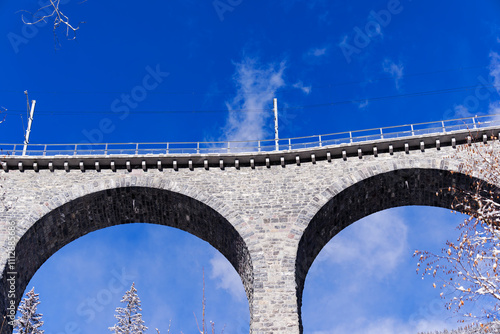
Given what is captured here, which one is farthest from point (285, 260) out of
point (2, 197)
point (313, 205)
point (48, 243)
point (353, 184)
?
point (2, 197)

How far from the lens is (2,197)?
2491 cm

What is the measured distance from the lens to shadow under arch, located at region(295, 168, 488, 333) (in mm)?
24062

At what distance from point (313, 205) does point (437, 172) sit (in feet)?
19.0

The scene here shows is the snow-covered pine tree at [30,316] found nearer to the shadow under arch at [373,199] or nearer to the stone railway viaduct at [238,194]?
the stone railway viaduct at [238,194]

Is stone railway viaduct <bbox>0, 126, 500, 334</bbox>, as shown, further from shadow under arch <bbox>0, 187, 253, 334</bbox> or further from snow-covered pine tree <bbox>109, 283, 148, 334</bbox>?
snow-covered pine tree <bbox>109, 283, 148, 334</bbox>

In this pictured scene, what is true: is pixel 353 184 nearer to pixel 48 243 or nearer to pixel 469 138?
pixel 469 138

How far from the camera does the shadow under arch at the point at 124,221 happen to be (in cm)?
2425

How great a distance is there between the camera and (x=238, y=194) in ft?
81.3

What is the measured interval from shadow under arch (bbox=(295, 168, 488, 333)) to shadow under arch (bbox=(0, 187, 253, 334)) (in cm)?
312

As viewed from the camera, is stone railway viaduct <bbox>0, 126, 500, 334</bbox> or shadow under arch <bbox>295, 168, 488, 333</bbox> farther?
shadow under arch <bbox>295, 168, 488, 333</bbox>

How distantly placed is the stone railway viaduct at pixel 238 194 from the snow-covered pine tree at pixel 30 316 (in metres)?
12.0

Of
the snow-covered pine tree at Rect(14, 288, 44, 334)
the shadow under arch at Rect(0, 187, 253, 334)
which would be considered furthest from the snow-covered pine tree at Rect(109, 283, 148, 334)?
the shadow under arch at Rect(0, 187, 253, 334)

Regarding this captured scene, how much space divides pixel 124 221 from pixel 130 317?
1379 centimetres

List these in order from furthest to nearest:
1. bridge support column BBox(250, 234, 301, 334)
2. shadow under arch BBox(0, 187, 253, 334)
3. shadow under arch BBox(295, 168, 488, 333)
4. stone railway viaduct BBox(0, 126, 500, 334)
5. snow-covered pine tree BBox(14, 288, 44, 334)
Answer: snow-covered pine tree BBox(14, 288, 44, 334)
shadow under arch BBox(0, 187, 253, 334)
shadow under arch BBox(295, 168, 488, 333)
stone railway viaduct BBox(0, 126, 500, 334)
bridge support column BBox(250, 234, 301, 334)
